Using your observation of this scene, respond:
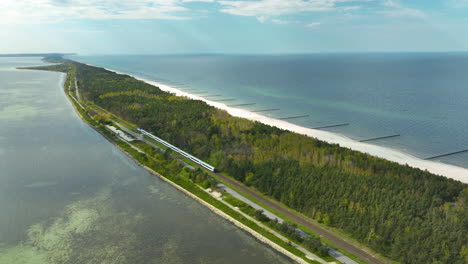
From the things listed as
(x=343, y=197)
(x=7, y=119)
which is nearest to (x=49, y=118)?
(x=7, y=119)

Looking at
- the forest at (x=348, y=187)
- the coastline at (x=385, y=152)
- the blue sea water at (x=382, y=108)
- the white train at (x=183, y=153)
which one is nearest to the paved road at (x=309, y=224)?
the forest at (x=348, y=187)

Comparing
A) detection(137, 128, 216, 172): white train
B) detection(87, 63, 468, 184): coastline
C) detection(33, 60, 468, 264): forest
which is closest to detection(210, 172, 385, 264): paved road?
detection(33, 60, 468, 264): forest

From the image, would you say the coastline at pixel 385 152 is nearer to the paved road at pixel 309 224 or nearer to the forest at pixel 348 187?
the forest at pixel 348 187

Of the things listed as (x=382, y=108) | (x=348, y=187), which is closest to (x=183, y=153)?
(x=348, y=187)

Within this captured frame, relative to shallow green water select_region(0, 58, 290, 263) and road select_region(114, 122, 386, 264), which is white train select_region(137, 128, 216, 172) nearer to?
road select_region(114, 122, 386, 264)

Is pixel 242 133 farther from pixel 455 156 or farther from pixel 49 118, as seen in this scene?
pixel 49 118

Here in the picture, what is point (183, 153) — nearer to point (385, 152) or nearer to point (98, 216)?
point (98, 216)
